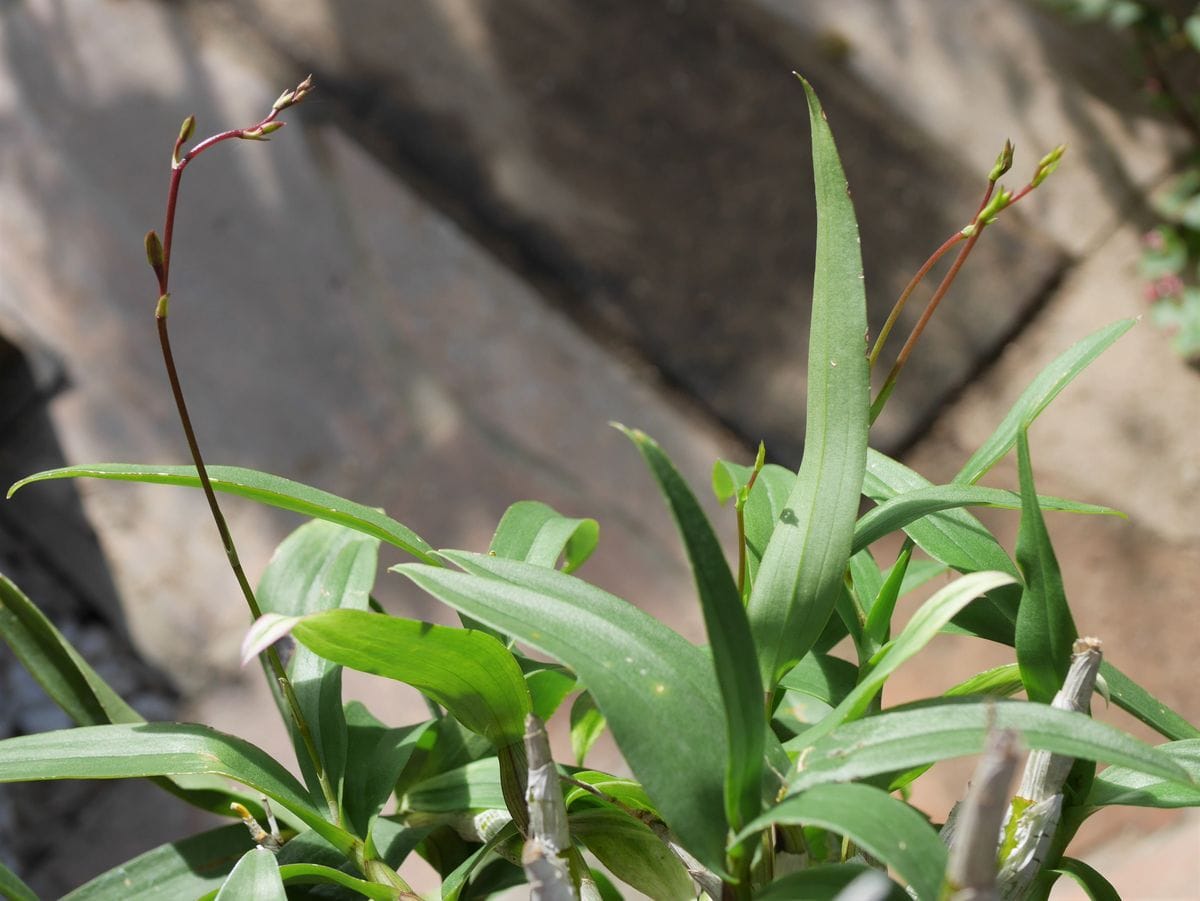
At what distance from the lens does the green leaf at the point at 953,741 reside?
421 mm

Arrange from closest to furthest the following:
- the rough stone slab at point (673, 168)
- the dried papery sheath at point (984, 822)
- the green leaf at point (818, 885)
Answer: the dried papery sheath at point (984, 822), the green leaf at point (818, 885), the rough stone slab at point (673, 168)

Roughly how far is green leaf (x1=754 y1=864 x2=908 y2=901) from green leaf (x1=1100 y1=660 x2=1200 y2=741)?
183 millimetres

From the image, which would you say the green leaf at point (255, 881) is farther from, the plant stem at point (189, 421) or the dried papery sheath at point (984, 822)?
the dried papery sheath at point (984, 822)

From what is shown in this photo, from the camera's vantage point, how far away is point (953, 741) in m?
0.43

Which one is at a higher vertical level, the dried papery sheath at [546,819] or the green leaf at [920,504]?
the green leaf at [920,504]

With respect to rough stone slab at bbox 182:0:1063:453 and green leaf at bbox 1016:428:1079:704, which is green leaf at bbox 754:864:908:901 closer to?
green leaf at bbox 1016:428:1079:704

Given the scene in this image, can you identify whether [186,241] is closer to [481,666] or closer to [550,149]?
[550,149]

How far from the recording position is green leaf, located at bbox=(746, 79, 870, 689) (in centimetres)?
52

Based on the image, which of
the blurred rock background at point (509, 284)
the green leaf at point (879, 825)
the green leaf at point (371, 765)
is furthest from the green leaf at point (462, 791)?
the blurred rock background at point (509, 284)

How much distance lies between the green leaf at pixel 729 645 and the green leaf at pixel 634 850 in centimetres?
11

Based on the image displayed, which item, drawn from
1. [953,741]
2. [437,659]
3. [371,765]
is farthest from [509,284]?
[953,741]

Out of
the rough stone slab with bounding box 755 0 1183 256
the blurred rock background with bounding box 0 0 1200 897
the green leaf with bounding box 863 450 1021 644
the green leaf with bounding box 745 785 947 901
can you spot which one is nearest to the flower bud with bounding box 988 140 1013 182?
the green leaf with bounding box 863 450 1021 644

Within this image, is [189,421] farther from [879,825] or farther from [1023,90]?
[1023,90]

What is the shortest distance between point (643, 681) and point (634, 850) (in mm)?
155
